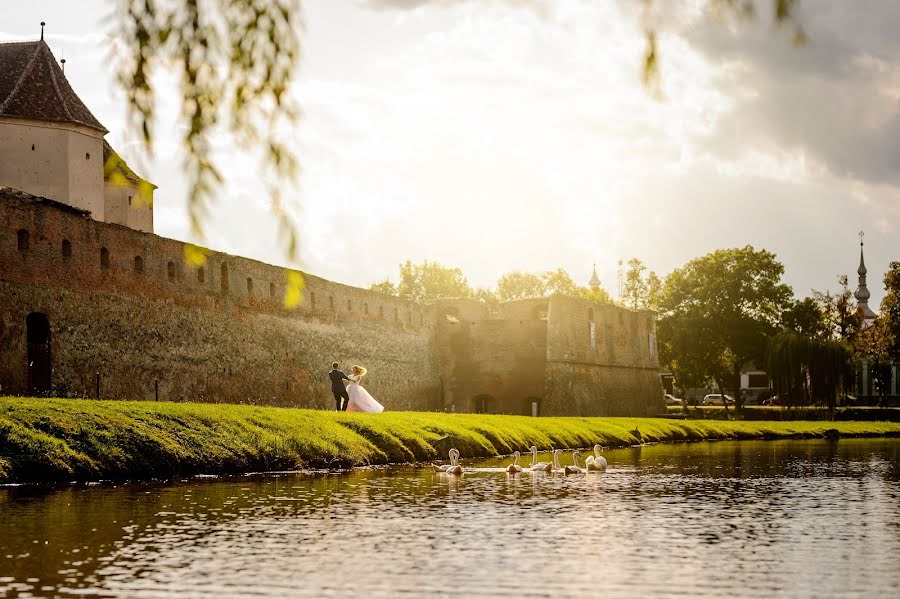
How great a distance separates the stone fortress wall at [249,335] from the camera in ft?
75.5

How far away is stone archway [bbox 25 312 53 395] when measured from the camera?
74.6ft

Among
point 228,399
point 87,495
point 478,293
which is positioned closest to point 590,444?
point 228,399

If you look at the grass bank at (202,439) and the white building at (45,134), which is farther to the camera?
the white building at (45,134)

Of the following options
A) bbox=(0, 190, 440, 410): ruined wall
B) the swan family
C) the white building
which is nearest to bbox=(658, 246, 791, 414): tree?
bbox=(0, 190, 440, 410): ruined wall

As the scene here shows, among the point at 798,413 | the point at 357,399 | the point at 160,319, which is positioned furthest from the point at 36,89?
the point at 798,413

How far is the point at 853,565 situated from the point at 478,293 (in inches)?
3200

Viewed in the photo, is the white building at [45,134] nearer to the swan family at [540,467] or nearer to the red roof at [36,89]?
the red roof at [36,89]

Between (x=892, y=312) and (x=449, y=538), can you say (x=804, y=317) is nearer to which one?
(x=892, y=312)

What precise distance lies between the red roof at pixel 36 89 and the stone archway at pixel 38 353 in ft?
36.1

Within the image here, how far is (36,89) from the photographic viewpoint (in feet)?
108

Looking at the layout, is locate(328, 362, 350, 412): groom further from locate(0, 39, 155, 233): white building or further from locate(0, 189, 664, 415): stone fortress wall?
locate(0, 39, 155, 233): white building

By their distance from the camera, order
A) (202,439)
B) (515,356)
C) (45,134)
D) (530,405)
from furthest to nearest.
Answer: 1. (515,356)
2. (530,405)
3. (45,134)
4. (202,439)

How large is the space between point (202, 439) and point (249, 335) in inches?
512

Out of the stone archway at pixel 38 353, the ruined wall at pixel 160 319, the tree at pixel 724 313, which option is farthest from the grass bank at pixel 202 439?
the tree at pixel 724 313
